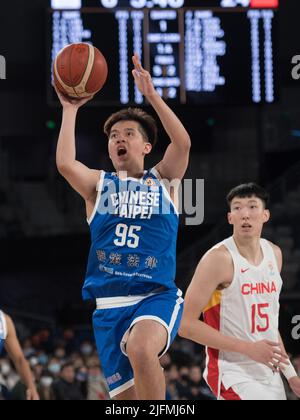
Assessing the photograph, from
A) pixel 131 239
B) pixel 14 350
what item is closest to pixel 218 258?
pixel 131 239

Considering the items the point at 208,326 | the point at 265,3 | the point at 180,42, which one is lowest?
the point at 208,326

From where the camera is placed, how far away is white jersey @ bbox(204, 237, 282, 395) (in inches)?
202

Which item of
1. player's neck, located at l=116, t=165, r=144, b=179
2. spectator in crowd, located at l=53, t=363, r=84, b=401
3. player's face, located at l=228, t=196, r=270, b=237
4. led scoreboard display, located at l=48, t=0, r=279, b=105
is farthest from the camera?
led scoreboard display, located at l=48, t=0, r=279, b=105

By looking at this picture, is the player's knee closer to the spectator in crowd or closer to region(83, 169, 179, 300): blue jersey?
region(83, 169, 179, 300): blue jersey

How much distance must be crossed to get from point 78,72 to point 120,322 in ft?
4.61

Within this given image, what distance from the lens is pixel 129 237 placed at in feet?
15.9

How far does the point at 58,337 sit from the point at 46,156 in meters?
5.24

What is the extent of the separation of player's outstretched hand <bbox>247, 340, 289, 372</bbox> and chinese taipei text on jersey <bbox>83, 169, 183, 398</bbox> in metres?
0.45

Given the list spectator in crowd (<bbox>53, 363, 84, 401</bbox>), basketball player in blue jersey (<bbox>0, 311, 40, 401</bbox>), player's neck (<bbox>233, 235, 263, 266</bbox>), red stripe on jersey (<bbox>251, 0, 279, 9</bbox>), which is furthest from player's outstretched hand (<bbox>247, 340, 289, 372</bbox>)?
red stripe on jersey (<bbox>251, 0, 279, 9</bbox>)

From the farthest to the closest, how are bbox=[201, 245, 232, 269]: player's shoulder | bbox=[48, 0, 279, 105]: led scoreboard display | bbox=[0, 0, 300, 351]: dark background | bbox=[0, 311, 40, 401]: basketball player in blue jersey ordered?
1. bbox=[0, 0, 300, 351]: dark background
2. bbox=[48, 0, 279, 105]: led scoreboard display
3. bbox=[0, 311, 40, 401]: basketball player in blue jersey
4. bbox=[201, 245, 232, 269]: player's shoulder

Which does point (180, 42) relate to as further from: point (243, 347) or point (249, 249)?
point (243, 347)

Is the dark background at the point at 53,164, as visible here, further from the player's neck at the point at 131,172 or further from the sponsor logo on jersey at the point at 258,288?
the player's neck at the point at 131,172

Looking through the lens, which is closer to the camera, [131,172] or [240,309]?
[131,172]

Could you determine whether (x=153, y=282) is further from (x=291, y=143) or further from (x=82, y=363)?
(x=291, y=143)
